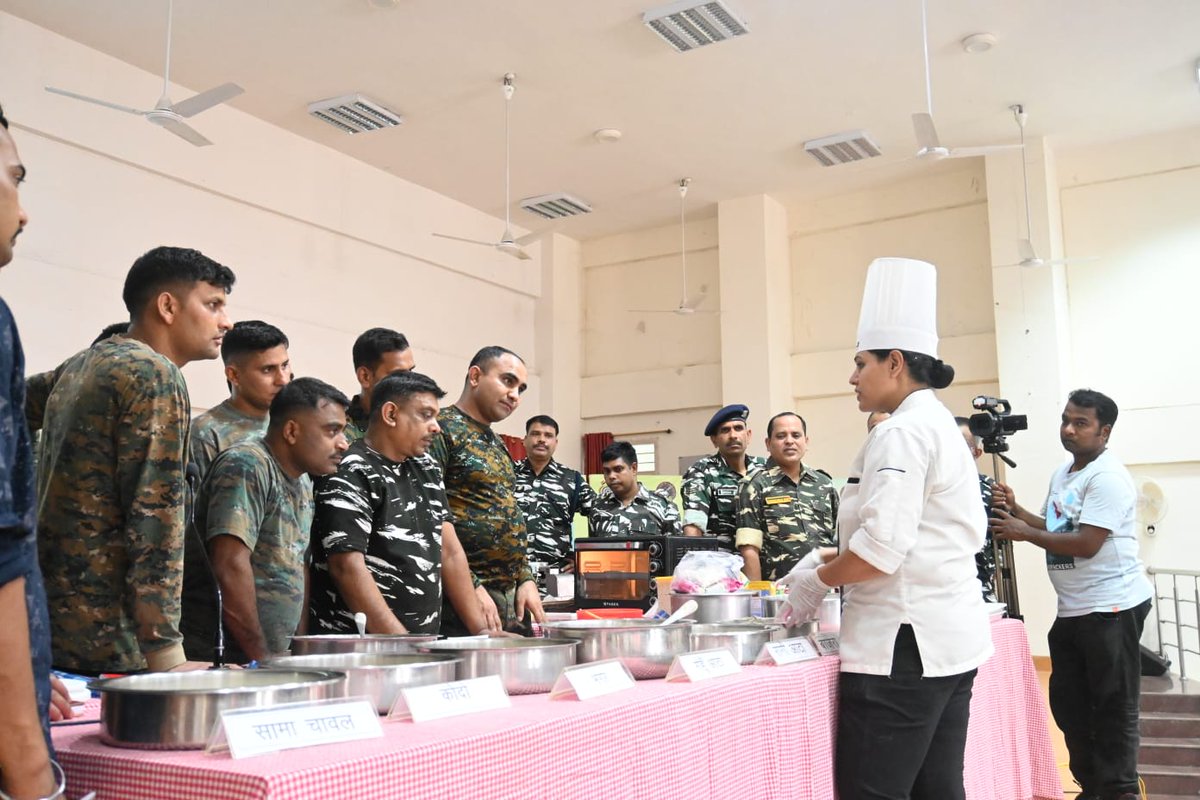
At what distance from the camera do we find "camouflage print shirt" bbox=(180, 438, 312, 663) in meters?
1.93

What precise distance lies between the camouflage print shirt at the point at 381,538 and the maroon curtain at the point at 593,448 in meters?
7.75

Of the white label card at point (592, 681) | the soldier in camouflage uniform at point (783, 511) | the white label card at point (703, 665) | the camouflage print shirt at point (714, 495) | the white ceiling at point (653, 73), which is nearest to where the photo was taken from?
the white label card at point (592, 681)

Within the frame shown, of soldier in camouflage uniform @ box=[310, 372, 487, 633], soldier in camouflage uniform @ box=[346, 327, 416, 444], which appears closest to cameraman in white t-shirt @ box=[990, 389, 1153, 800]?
soldier in camouflage uniform @ box=[346, 327, 416, 444]

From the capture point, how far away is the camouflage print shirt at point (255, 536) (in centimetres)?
193

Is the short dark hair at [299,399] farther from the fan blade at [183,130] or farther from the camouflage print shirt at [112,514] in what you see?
the fan blade at [183,130]

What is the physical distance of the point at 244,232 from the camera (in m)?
7.23

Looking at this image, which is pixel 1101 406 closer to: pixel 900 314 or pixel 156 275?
pixel 900 314

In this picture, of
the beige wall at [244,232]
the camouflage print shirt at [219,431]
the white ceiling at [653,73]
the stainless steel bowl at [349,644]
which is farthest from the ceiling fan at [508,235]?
the stainless steel bowl at [349,644]

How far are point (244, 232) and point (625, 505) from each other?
382 cm

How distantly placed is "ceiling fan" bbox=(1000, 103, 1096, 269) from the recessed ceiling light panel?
14.5ft

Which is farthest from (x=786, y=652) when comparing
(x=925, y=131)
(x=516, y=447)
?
(x=516, y=447)

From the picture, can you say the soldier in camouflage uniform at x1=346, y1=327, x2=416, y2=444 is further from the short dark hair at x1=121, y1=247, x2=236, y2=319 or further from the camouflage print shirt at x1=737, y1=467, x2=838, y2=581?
the short dark hair at x1=121, y1=247, x2=236, y2=319

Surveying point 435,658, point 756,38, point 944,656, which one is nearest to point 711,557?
point 944,656

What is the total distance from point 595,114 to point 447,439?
5.38 meters
